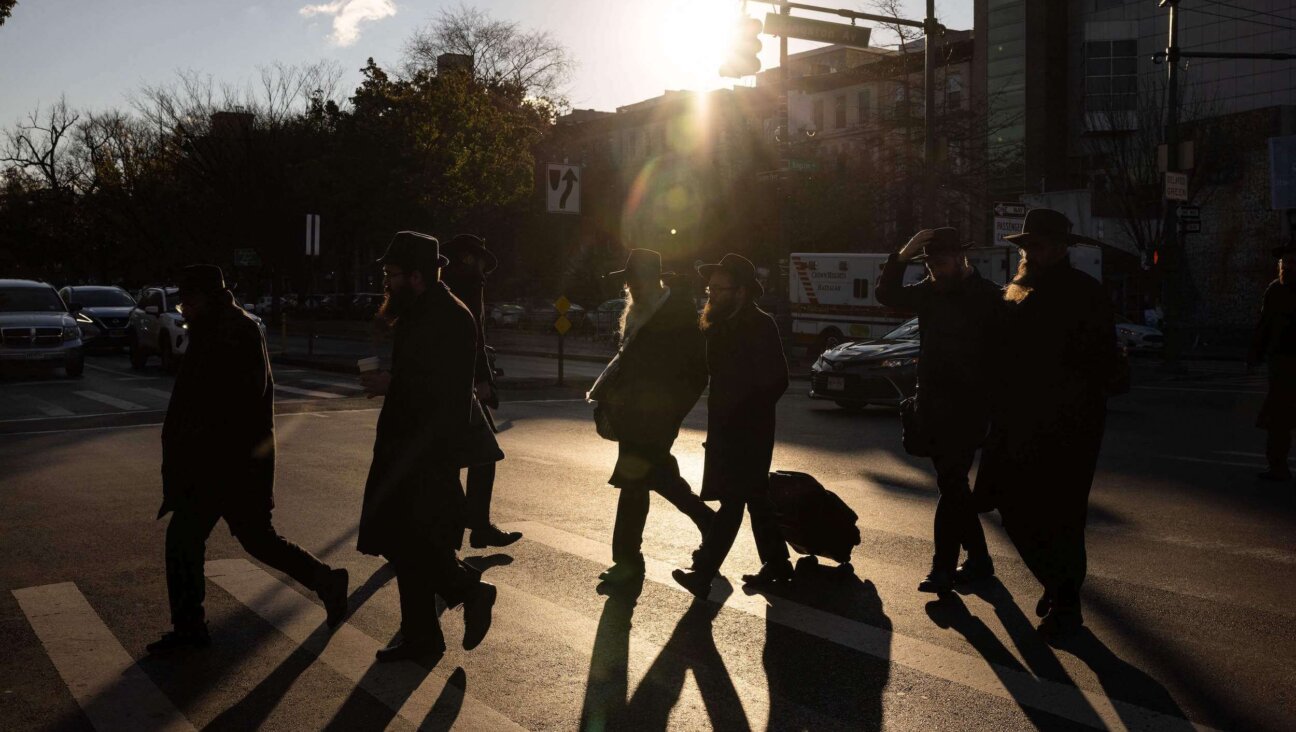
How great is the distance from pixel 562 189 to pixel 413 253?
47.6 ft

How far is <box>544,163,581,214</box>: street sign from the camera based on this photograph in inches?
760

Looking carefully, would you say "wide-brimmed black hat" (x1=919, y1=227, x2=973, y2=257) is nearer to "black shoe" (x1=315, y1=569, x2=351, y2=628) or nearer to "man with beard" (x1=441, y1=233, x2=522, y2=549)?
"man with beard" (x1=441, y1=233, x2=522, y2=549)

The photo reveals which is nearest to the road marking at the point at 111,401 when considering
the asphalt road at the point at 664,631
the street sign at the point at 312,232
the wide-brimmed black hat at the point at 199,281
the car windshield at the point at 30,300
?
the car windshield at the point at 30,300

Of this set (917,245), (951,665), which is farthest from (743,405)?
(951,665)

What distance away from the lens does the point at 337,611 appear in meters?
5.59

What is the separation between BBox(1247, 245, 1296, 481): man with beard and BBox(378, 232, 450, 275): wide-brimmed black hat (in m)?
8.03

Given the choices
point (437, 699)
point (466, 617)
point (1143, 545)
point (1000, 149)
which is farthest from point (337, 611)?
point (1000, 149)

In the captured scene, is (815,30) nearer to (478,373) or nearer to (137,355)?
(478,373)

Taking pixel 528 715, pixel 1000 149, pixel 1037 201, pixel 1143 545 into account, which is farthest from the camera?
pixel 1000 149

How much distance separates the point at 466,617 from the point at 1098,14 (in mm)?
57050

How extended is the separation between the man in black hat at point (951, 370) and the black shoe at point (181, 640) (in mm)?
3433

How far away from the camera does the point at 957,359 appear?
6176mm

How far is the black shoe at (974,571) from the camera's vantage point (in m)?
6.58

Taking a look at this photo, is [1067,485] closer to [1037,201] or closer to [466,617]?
[466,617]
